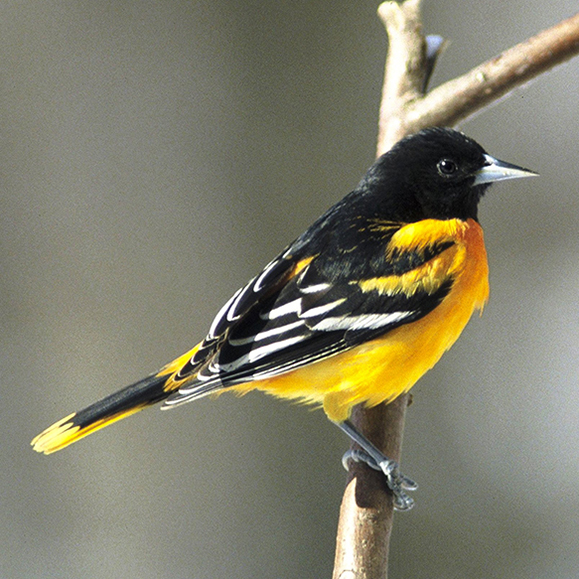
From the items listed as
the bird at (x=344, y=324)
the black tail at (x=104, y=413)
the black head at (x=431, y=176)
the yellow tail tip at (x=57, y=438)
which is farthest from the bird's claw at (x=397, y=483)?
the yellow tail tip at (x=57, y=438)

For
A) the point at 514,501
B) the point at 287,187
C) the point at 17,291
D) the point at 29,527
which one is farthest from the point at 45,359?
the point at 514,501

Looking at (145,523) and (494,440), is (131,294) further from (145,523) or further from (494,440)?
(494,440)

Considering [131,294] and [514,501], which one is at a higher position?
[131,294]

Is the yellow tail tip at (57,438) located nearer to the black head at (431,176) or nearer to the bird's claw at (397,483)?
the bird's claw at (397,483)

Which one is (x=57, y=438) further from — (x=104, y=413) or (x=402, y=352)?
(x=402, y=352)

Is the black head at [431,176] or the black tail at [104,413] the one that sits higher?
the black head at [431,176]

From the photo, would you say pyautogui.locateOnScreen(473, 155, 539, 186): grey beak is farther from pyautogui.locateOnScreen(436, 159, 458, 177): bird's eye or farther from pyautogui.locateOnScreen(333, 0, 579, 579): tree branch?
pyautogui.locateOnScreen(333, 0, 579, 579): tree branch

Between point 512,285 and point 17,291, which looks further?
point 512,285
